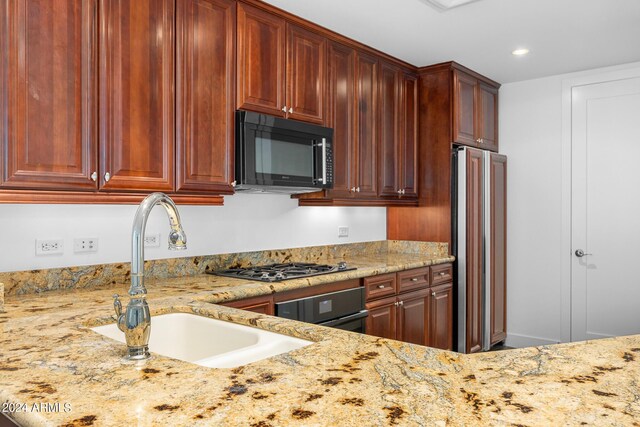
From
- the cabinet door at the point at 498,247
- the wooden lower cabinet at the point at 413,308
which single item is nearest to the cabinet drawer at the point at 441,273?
the wooden lower cabinet at the point at 413,308

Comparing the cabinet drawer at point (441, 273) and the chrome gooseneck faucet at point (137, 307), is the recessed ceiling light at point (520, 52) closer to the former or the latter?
the cabinet drawer at point (441, 273)

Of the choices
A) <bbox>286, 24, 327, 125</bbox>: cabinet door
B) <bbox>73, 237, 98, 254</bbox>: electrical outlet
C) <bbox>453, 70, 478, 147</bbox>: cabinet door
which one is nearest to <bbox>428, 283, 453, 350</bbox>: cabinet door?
<bbox>453, 70, 478, 147</bbox>: cabinet door

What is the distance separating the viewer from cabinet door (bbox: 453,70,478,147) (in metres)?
4.08

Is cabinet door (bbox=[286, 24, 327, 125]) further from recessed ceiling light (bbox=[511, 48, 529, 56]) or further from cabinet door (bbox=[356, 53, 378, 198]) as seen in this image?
recessed ceiling light (bbox=[511, 48, 529, 56])

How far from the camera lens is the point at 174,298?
207 cm

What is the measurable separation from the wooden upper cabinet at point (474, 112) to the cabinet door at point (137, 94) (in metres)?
2.48

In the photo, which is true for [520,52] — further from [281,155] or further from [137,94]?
[137,94]

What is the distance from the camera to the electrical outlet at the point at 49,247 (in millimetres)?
2290

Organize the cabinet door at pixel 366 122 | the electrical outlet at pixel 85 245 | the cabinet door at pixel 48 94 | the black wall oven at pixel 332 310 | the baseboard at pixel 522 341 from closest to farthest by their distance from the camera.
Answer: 1. the cabinet door at pixel 48 94
2. the electrical outlet at pixel 85 245
3. the black wall oven at pixel 332 310
4. the cabinet door at pixel 366 122
5. the baseboard at pixel 522 341

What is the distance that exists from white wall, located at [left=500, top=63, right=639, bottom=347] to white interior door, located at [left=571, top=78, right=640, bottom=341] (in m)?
0.13

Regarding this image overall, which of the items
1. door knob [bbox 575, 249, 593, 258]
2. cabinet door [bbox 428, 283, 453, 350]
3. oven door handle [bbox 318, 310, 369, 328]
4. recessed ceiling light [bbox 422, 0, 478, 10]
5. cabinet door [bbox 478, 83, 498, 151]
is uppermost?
recessed ceiling light [bbox 422, 0, 478, 10]

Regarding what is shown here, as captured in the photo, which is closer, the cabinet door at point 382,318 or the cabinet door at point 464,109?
the cabinet door at point 382,318

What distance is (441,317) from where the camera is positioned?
13.0ft

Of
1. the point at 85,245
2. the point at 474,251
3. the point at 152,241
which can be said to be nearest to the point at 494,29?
the point at 474,251
